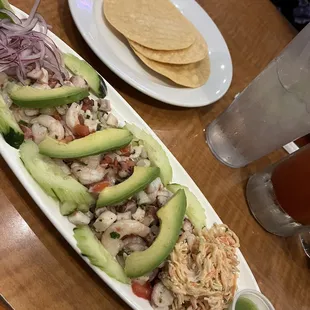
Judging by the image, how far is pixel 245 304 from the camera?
1.55 m

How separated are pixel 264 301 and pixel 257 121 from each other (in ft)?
2.46

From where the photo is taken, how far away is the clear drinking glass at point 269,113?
1.79 m

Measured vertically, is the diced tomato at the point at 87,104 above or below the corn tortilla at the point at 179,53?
below

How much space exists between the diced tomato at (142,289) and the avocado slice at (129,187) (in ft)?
0.83

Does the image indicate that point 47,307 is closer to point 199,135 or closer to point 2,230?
point 2,230

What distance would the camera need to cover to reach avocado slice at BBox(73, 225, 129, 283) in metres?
1.31

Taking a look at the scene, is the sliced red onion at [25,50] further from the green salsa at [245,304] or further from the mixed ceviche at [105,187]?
the green salsa at [245,304]

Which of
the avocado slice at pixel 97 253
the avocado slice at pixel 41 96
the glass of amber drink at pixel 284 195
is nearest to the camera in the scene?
the avocado slice at pixel 97 253

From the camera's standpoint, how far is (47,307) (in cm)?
132

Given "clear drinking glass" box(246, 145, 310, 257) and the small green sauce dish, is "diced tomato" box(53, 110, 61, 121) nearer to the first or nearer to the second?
the small green sauce dish

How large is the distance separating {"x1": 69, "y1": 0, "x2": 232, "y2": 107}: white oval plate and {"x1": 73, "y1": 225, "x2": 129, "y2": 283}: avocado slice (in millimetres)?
744

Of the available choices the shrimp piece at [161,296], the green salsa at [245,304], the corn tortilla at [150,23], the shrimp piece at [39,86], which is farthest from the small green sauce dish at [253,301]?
the corn tortilla at [150,23]

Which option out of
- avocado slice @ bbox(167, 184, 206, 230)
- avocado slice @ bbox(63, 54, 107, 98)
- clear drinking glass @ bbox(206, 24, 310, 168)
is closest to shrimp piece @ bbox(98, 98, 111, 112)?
avocado slice @ bbox(63, 54, 107, 98)

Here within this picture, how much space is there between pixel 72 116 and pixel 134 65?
0.64m
